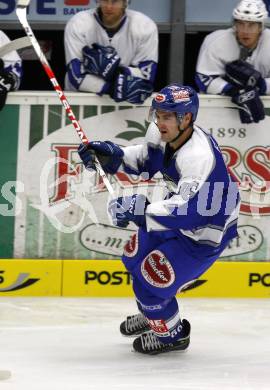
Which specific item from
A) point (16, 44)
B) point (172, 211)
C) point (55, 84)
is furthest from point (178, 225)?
point (16, 44)

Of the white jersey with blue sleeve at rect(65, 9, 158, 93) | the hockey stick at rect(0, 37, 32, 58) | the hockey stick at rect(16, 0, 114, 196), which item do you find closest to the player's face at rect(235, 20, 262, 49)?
the white jersey with blue sleeve at rect(65, 9, 158, 93)

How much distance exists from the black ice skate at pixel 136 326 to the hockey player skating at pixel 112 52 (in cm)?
138

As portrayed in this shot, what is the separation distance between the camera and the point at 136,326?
5684 millimetres

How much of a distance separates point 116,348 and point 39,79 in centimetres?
263

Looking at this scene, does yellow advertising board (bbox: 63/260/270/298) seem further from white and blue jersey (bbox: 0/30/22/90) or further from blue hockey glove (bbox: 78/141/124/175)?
blue hockey glove (bbox: 78/141/124/175)

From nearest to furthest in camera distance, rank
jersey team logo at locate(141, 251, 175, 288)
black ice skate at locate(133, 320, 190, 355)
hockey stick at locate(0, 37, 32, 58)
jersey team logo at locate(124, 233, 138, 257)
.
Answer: jersey team logo at locate(141, 251, 175, 288) < jersey team logo at locate(124, 233, 138, 257) < black ice skate at locate(133, 320, 190, 355) < hockey stick at locate(0, 37, 32, 58)

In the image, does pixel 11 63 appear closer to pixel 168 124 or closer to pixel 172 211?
pixel 168 124

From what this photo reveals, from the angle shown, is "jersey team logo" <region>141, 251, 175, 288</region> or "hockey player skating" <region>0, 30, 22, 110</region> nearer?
"jersey team logo" <region>141, 251, 175, 288</region>

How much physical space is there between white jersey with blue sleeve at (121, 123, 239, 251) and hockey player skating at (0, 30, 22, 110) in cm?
134

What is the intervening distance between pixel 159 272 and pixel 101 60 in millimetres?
1682

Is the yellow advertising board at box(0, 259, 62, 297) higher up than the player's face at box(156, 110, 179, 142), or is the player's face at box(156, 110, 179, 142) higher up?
the player's face at box(156, 110, 179, 142)

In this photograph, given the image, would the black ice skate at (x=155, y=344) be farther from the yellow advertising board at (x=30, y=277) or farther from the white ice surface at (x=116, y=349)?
the yellow advertising board at (x=30, y=277)

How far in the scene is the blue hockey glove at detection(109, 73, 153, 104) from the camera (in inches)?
256

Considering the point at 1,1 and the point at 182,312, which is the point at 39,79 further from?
the point at 182,312
